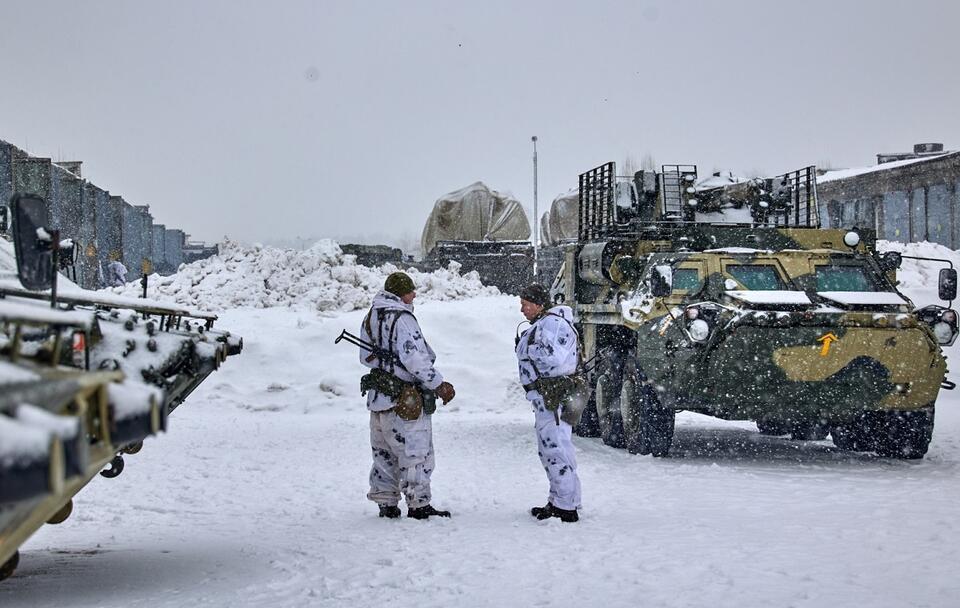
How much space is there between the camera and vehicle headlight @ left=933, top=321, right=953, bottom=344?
10.2m

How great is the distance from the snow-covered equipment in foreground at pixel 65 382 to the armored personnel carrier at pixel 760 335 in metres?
5.13

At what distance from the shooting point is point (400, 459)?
7.42 m

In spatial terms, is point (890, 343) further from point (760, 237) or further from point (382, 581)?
point (382, 581)

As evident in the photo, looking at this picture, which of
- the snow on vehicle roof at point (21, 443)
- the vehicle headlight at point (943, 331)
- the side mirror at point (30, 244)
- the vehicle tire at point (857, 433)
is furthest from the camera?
the vehicle tire at point (857, 433)

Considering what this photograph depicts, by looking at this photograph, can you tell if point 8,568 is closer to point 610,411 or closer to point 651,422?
point 651,422

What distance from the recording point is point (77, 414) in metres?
3.18

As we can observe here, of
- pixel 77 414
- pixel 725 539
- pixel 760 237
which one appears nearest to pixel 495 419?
pixel 760 237

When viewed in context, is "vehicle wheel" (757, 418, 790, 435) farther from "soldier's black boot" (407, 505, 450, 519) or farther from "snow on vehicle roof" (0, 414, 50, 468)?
"snow on vehicle roof" (0, 414, 50, 468)

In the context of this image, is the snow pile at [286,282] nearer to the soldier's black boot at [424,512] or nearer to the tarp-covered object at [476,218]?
the tarp-covered object at [476,218]

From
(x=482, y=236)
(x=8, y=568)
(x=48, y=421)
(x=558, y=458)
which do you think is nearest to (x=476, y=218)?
(x=482, y=236)

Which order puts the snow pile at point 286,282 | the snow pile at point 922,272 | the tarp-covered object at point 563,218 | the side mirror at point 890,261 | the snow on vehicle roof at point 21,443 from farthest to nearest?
1. the tarp-covered object at point 563,218
2. the snow pile at point 922,272
3. the snow pile at point 286,282
4. the side mirror at point 890,261
5. the snow on vehicle roof at point 21,443

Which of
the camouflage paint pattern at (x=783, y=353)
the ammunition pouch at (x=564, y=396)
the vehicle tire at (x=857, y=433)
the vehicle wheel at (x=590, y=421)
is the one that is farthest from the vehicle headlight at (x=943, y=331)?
the ammunition pouch at (x=564, y=396)

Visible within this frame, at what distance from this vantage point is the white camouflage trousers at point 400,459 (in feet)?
24.2

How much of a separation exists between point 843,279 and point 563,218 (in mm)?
23010
